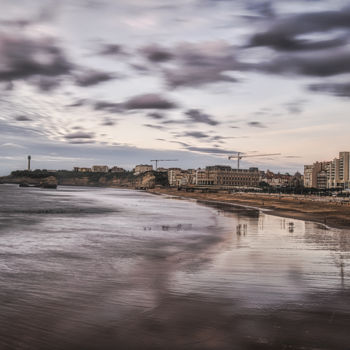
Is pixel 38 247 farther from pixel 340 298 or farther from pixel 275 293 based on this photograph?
pixel 340 298

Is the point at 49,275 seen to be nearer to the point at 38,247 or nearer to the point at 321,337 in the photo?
the point at 38,247

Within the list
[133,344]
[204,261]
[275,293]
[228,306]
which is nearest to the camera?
[133,344]

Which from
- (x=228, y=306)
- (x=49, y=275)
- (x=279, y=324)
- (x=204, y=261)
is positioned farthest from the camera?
(x=204, y=261)

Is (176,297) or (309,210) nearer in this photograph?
(176,297)

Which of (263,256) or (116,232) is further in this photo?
(116,232)

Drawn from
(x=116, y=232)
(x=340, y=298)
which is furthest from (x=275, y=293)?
(x=116, y=232)

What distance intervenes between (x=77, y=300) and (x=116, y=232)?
688 inches

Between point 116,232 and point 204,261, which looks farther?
point 116,232

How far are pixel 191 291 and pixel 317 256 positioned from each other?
8.47 metres

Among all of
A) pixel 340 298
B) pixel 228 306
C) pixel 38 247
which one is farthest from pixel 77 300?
pixel 38 247

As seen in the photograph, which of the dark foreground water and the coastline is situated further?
the coastline

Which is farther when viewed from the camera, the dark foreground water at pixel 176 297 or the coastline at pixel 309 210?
the coastline at pixel 309 210

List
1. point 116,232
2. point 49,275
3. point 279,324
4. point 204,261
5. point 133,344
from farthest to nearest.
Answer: point 116,232
point 204,261
point 49,275
point 279,324
point 133,344

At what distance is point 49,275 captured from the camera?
13078 millimetres
